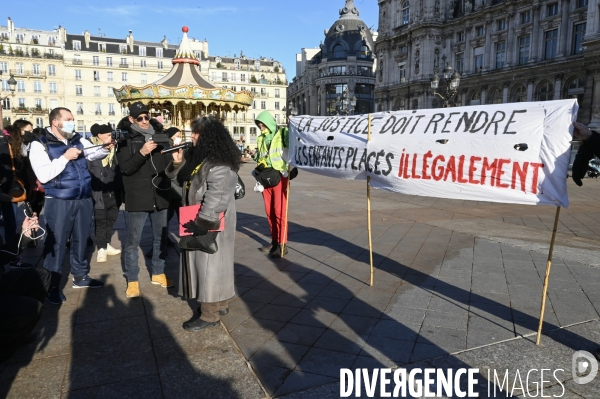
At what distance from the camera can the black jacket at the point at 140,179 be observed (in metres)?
4.32

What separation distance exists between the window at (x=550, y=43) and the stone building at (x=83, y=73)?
33866 millimetres

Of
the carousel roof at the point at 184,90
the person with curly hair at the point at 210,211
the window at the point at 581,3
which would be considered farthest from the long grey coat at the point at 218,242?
the window at the point at 581,3

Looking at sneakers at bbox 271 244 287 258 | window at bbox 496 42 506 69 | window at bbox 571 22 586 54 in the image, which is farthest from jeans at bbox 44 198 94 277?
window at bbox 496 42 506 69

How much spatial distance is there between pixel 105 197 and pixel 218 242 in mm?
3253

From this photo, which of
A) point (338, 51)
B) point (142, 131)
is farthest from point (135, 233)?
point (338, 51)

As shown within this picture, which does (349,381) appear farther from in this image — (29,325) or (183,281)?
(29,325)

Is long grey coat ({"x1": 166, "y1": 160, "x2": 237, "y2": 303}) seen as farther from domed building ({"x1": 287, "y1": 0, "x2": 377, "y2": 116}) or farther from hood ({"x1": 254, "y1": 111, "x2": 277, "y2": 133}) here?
domed building ({"x1": 287, "y1": 0, "x2": 377, "y2": 116})

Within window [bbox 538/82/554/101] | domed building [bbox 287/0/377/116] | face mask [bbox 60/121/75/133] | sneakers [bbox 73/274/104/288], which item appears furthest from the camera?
domed building [bbox 287/0/377/116]

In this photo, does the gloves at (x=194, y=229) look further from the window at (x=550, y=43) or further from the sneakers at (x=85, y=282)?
the window at (x=550, y=43)

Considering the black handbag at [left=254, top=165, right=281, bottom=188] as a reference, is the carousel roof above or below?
above

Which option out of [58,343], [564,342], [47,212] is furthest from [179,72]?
[564,342]

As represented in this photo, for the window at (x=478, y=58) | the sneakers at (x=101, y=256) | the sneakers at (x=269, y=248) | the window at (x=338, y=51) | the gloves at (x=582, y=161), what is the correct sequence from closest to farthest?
the gloves at (x=582, y=161)
the sneakers at (x=101, y=256)
the sneakers at (x=269, y=248)
the window at (x=478, y=58)
the window at (x=338, y=51)

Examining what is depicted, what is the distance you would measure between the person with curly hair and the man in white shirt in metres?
1.29

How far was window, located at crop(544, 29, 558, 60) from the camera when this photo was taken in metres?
36.5
